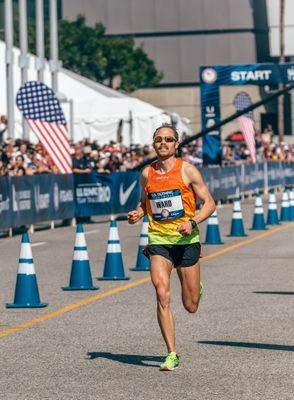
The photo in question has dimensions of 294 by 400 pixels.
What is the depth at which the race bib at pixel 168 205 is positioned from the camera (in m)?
10.5

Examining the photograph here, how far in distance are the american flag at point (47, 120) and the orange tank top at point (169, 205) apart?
71.8 feet

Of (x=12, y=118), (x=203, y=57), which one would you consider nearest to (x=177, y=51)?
(x=203, y=57)

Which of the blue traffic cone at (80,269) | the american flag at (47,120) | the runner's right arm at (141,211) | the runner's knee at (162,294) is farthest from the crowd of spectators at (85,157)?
the runner's knee at (162,294)

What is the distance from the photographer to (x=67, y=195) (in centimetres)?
3192

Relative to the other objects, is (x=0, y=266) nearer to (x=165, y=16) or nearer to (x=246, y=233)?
(x=246, y=233)

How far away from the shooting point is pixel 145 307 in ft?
48.5

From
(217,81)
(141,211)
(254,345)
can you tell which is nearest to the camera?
(141,211)

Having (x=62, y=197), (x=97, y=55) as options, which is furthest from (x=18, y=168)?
(x=97, y=55)

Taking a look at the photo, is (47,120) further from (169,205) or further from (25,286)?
(169,205)

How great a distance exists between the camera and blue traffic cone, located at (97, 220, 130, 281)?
1809 centimetres

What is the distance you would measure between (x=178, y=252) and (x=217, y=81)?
112 ft

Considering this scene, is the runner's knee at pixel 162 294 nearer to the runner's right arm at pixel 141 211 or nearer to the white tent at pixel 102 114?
the runner's right arm at pixel 141 211

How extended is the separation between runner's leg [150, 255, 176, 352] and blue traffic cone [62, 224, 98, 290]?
6377 mm

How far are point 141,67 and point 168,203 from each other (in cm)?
7524
